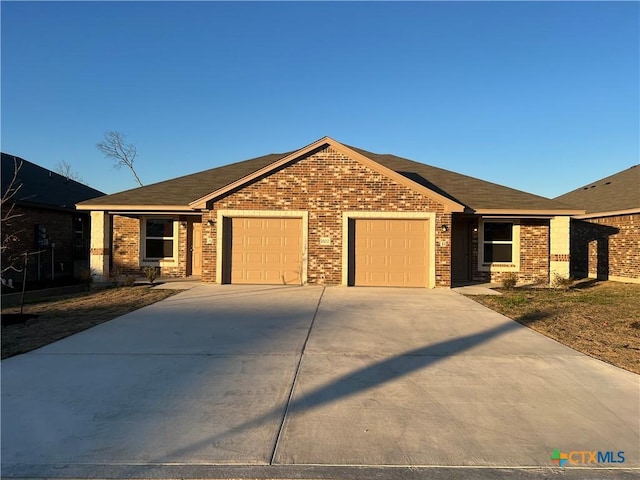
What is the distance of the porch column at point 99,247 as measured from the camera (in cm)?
1530

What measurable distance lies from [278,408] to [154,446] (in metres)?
1.29

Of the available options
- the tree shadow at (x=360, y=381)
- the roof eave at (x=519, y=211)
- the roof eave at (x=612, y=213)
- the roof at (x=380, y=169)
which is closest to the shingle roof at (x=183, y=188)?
the roof at (x=380, y=169)

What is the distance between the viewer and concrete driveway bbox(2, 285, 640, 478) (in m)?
3.54

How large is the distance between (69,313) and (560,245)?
1591 centimetres

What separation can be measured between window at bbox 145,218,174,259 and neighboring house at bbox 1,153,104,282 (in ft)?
11.4

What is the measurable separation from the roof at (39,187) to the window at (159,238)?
15.4 ft

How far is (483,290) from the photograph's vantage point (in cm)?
1366

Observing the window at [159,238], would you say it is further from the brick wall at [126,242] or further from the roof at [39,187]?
the roof at [39,187]

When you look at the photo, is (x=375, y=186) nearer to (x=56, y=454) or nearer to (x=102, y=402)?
(x=102, y=402)

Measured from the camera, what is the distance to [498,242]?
53.7ft

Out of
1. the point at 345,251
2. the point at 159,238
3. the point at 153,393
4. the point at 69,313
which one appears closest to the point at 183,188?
the point at 159,238

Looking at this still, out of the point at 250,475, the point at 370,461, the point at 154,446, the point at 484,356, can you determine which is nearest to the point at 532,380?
the point at 484,356

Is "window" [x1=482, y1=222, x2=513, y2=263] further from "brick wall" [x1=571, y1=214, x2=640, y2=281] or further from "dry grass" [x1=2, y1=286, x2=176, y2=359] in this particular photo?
"dry grass" [x1=2, y1=286, x2=176, y2=359]

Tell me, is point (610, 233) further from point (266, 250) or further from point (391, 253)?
point (266, 250)
